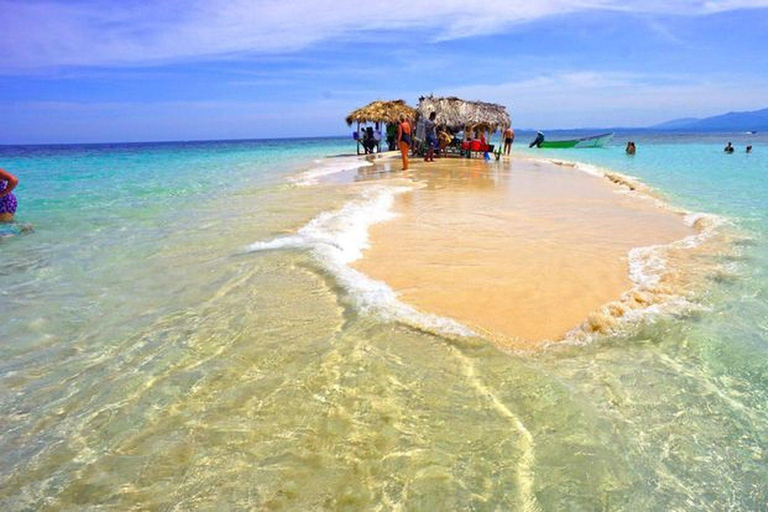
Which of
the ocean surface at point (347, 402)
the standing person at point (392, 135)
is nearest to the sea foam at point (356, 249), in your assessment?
the ocean surface at point (347, 402)

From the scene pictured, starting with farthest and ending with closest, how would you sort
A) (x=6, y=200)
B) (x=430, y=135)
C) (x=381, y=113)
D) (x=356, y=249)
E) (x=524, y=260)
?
(x=381, y=113) → (x=430, y=135) → (x=6, y=200) → (x=356, y=249) → (x=524, y=260)

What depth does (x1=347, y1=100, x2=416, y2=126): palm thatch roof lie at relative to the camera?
2702cm

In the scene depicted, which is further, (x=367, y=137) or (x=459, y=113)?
(x=367, y=137)

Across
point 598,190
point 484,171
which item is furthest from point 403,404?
point 484,171

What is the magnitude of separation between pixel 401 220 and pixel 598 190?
24.7 feet

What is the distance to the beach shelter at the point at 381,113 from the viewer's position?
27.0 meters

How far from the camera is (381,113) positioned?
88.4 feet

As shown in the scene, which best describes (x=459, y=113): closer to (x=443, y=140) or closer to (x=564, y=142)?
(x=443, y=140)

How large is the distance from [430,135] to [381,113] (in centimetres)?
498

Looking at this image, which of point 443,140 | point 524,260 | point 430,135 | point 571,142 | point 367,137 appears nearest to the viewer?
point 524,260

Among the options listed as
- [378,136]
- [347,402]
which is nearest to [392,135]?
[378,136]

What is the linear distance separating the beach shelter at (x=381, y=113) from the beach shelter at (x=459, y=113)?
3.26 metres

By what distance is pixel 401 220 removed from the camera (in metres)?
8.84

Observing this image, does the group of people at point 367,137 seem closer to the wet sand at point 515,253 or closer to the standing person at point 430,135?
the standing person at point 430,135
